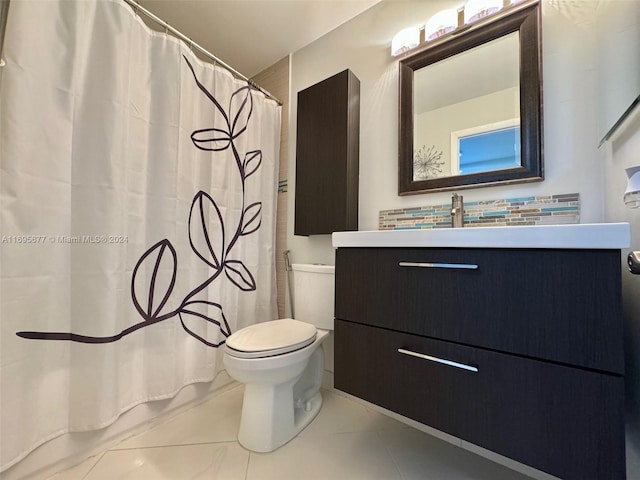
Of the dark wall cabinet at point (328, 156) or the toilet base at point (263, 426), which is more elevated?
the dark wall cabinet at point (328, 156)

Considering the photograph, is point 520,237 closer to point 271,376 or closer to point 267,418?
point 271,376

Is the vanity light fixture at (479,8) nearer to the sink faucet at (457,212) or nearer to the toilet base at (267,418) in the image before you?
the sink faucet at (457,212)

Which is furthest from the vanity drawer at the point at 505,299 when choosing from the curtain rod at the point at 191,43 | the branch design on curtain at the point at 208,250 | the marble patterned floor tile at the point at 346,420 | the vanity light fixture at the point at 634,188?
the curtain rod at the point at 191,43

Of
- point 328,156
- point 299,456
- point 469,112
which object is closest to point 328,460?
point 299,456

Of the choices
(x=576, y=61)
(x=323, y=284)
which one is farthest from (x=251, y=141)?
(x=576, y=61)

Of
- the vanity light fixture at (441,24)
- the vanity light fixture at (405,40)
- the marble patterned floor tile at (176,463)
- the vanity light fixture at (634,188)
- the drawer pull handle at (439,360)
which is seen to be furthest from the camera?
the vanity light fixture at (405,40)

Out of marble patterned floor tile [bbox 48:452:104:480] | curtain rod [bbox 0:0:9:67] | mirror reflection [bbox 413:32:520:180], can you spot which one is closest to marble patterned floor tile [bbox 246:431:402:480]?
marble patterned floor tile [bbox 48:452:104:480]

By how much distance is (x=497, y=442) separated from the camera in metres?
0.68

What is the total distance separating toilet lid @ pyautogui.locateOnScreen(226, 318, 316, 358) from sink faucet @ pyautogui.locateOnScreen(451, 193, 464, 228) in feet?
2.58

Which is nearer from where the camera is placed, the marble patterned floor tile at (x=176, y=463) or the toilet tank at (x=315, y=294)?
the marble patterned floor tile at (x=176, y=463)

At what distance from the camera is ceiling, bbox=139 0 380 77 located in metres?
1.47

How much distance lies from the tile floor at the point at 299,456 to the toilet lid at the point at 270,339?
41cm

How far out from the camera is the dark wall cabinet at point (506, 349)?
1.90ft

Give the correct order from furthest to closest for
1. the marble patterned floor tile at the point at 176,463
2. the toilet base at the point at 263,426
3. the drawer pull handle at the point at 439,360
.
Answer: the toilet base at the point at 263,426 → the marble patterned floor tile at the point at 176,463 → the drawer pull handle at the point at 439,360
